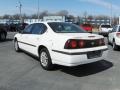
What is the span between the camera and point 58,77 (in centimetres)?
637

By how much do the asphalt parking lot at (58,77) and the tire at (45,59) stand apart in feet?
0.56

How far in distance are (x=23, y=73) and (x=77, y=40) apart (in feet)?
6.32

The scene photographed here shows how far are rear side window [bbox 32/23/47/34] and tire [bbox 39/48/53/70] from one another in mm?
731

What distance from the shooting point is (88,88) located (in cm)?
546

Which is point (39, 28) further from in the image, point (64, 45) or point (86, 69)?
point (86, 69)

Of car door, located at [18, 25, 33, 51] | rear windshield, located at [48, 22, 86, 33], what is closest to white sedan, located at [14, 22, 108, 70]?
rear windshield, located at [48, 22, 86, 33]

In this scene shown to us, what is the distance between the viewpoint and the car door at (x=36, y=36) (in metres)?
7.68

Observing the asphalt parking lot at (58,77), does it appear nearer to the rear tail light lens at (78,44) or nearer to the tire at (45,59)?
the tire at (45,59)

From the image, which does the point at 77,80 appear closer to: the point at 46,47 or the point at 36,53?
the point at 46,47

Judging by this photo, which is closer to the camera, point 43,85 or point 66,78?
point 43,85

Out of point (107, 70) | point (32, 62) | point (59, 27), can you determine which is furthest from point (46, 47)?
point (107, 70)

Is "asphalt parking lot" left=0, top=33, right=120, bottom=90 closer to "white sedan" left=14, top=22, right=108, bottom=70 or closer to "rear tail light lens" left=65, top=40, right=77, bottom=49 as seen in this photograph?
"white sedan" left=14, top=22, right=108, bottom=70

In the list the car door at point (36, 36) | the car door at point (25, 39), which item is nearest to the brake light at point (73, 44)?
the car door at point (36, 36)

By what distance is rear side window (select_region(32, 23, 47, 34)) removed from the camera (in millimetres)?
7697
